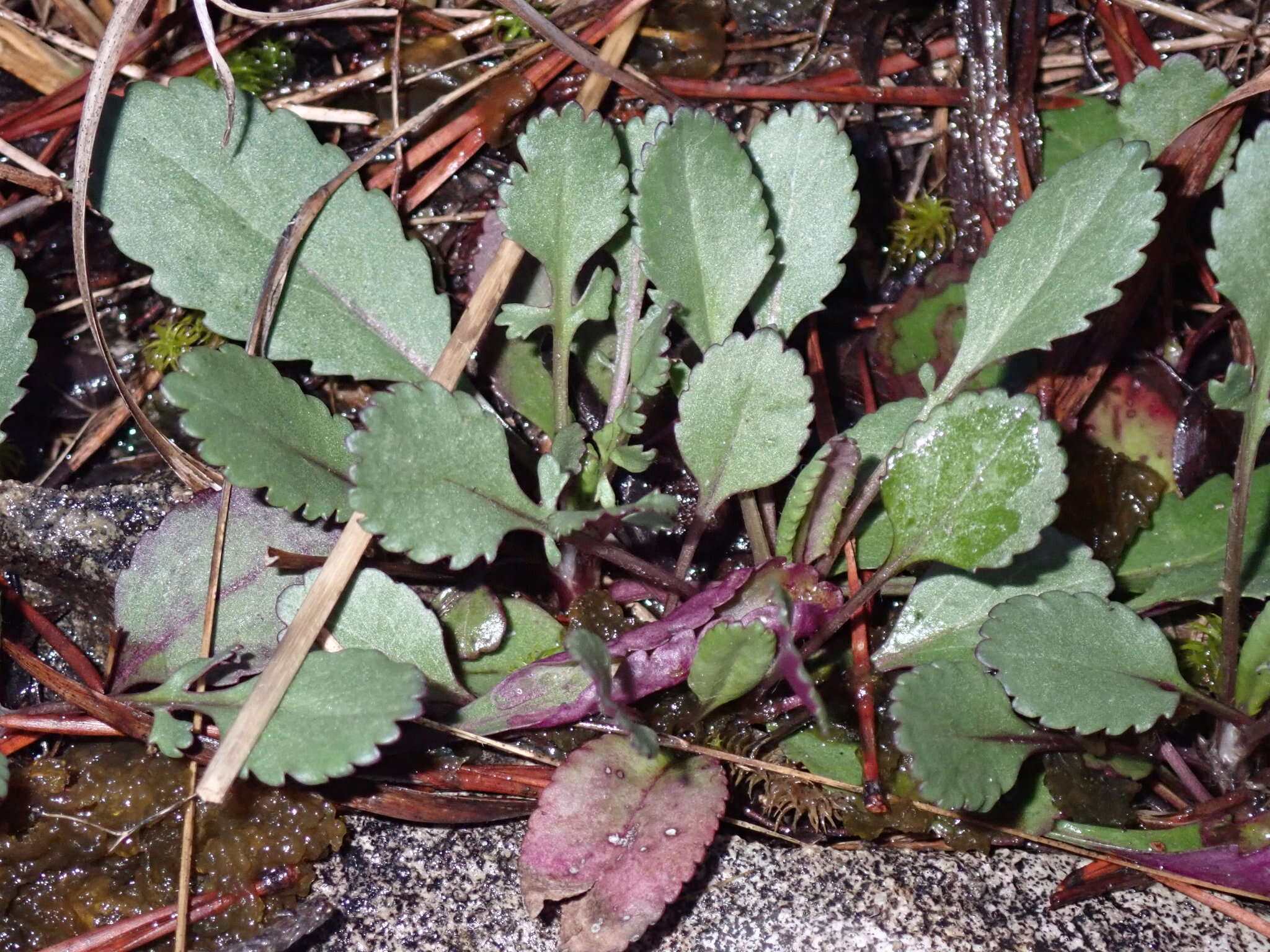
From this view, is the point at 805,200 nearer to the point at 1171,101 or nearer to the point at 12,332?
the point at 1171,101

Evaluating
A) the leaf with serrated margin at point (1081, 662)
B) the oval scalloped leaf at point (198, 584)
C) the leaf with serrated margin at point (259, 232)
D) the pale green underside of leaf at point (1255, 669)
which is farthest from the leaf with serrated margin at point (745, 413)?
the pale green underside of leaf at point (1255, 669)

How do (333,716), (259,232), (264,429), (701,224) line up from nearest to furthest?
(333,716) < (264,429) < (701,224) < (259,232)

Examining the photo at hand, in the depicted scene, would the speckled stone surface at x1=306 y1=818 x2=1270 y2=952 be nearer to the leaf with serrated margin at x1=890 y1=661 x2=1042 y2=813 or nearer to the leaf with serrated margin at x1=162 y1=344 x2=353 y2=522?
the leaf with serrated margin at x1=890 y1=661 x2=1042 y2=813

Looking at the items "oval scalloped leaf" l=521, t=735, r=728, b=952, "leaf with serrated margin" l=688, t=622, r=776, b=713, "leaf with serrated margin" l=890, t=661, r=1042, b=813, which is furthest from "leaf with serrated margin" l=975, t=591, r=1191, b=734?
"oval scalloped leaf" l=521, t=735, r=728, b=952

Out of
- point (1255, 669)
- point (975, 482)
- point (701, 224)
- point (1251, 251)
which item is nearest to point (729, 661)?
point (975, 482)

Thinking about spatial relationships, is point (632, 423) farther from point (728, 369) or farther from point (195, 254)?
point (195, 254)

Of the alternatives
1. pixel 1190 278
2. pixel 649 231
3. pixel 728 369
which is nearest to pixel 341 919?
pixel 728 369

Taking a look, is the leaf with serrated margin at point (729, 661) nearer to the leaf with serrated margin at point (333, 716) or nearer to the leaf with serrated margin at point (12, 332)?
the leaf with serrated margin at point (333, 716)
